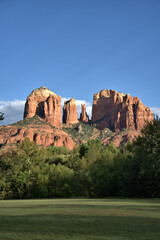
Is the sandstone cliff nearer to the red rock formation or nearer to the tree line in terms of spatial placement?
the red rock formation

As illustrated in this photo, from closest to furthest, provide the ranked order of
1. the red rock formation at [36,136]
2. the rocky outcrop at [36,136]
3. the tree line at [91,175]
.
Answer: the tree line at [91,175]
the rocky outcrop at [36,136]
the red rock formation at [36,136]

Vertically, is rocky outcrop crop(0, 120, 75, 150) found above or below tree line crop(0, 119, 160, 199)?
above

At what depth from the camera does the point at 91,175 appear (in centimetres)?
5906

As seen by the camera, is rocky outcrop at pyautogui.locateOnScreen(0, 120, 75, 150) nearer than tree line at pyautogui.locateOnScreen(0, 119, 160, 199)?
No

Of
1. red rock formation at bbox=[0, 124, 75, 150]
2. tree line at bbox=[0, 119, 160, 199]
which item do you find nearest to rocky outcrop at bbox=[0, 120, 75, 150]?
red rock formation at bbox=[0, 124, 75, 150]

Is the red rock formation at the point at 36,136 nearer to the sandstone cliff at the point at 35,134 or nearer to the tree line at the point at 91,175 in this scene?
the sandstone cliff at the point at 35,134

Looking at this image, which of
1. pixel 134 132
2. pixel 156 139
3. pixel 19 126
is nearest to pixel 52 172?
pixel 156 139

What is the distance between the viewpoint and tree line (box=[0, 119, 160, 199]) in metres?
46.3

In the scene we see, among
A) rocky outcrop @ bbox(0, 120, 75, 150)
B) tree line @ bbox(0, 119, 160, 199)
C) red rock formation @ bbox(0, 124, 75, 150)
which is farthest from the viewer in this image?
red rock formation @ bbox(0, 124, 75, 150)

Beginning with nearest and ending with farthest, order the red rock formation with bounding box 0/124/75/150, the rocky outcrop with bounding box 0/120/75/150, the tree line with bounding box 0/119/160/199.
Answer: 1. the tree line with bounding box 0/119/160/199
2. the rocky outcrop with bounding box 0/120/75/150
3. the red rock formation with bounding box 0/124/75/150

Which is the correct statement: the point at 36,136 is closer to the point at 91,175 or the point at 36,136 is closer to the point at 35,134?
the point at 35,134

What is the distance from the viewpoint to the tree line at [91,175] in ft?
152

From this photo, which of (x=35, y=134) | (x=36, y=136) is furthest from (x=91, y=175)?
(x=35, y=134)

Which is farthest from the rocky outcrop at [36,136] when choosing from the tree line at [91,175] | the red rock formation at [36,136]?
the tree line at [91,175]
